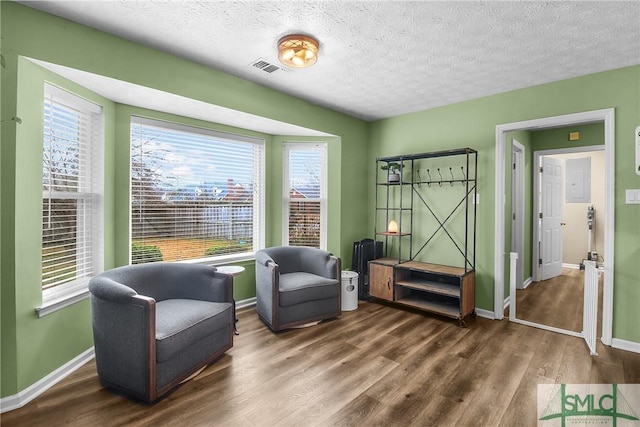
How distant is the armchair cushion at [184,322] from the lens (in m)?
1.94

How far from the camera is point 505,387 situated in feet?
6.84

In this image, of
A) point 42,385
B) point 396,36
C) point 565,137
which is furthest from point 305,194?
point 565,137

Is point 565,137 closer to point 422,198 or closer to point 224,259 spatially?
point 422,198

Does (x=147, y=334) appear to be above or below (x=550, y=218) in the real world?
below

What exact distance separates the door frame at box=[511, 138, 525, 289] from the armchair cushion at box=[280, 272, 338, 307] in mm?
2731

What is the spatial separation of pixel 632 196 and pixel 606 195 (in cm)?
17

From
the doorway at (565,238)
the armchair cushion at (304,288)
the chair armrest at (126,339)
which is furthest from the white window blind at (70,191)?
the doorway at (565,238)

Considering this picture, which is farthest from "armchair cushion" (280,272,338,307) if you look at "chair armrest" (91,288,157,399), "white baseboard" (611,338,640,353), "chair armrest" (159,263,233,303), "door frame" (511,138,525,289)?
"door frame" (511,138,525,289)

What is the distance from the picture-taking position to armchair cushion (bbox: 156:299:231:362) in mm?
1944

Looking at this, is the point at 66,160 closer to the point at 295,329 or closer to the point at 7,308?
the point at 7,308

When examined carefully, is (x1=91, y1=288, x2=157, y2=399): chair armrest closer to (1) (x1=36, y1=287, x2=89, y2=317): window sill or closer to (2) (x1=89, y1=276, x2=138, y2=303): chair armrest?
(2) (x1=89, y1=276, x2=138, y2=303): chair armrest

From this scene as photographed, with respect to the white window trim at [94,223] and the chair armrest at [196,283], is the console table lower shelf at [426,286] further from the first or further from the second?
the white window trim at [94,223]

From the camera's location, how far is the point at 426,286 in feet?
11.4

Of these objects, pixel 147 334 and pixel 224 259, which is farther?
pixel 224 259
